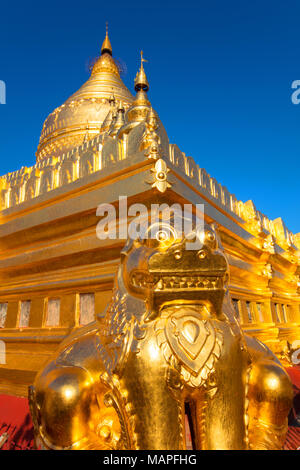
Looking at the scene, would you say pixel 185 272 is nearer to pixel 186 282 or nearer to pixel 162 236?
pixel 186 282

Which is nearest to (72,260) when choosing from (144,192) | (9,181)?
(144,192)

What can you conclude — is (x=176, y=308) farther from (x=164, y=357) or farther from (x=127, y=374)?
(x=127, y=374)

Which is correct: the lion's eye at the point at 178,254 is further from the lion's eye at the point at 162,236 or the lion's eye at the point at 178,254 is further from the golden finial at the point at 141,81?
the golden finial at the point at 141,81

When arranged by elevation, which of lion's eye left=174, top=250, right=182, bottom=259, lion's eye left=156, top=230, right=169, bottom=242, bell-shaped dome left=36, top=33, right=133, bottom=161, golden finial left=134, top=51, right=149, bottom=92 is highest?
bell-shaped dome left=36, top=33, right=133, bottom=161

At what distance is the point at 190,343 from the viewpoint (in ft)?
4.02

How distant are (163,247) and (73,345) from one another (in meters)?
0.74

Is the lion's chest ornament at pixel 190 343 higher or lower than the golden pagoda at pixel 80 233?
lower

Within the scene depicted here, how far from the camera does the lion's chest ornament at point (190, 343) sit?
121cm

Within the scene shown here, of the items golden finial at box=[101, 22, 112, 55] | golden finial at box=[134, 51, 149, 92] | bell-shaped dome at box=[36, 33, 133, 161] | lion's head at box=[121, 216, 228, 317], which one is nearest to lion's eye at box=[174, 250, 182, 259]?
lion's head at box=[121, 216, 228, 317]

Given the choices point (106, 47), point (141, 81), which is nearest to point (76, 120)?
point (141, 81)

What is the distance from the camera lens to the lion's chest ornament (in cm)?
121

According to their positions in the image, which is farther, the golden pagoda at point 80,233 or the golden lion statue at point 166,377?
the golden pagoda at point 80,233

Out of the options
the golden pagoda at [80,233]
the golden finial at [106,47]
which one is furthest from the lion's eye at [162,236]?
the golden finial at [106,47]

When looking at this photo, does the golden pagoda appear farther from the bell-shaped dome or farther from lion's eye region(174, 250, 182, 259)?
the bell-shaped dome
